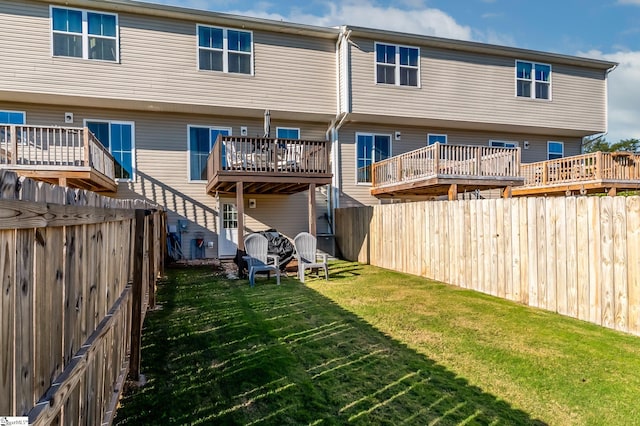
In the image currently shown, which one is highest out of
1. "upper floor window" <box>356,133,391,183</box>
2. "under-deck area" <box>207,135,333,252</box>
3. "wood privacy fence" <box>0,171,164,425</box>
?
"upper floor window" <box>356,133,391,183</box>

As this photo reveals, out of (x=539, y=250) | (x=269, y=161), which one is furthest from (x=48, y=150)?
(x=539, y=250)

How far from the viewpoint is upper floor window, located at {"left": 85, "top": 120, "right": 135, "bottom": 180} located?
12.6 m

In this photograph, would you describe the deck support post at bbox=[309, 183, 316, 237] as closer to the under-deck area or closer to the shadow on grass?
the under-deck area

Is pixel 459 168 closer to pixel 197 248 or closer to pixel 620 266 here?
pixel 620 266

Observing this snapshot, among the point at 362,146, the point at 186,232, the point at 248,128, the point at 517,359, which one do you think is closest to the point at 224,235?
the point at 186,232

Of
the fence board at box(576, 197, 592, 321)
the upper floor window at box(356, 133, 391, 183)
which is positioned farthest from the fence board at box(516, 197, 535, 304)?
the upper floor window at box(356, 133, 391, 183)

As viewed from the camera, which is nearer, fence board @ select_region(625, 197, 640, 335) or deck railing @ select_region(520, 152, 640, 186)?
fence board @ select_region(625, 197, 640, 335)

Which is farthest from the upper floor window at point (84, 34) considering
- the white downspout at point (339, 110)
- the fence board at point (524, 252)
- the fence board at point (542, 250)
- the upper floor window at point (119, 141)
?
the fence board at point (542, 250)

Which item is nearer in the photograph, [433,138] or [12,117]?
[12,117]

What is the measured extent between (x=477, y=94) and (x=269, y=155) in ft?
30.0

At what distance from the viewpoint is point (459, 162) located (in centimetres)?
1235

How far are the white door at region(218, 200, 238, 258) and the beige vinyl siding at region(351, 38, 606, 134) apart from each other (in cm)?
546

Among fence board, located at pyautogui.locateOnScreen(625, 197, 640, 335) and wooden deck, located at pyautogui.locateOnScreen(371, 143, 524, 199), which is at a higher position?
wooden deck, located at pyautogui.locateOnScreen(371, 143, 524, 199)

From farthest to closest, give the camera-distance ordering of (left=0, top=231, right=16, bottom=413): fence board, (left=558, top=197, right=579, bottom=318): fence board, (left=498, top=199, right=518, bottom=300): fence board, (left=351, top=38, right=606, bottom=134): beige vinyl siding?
(left=351, top=38, right=606, bottom=134): beige vinyl siding → (left=498, top=199, right=518, bottom=300): fence board → (left=558, top=197, right=579, bottom=318): fence board → (left=0, top=231, right=16, bottom=413): fence board
